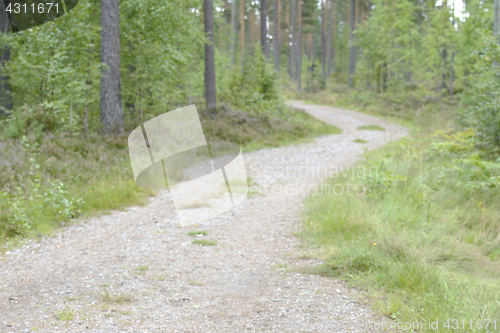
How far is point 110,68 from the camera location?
9.97 metres

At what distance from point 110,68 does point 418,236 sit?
807cm

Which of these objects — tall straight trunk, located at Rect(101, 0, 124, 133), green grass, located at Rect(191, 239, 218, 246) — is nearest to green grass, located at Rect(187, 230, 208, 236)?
green grass, located at Rect(191, 239, 218, 246)

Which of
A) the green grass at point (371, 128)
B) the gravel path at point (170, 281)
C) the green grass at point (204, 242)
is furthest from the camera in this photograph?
the green grass at point (371, 128)

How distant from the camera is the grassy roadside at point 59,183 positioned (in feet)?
18.4

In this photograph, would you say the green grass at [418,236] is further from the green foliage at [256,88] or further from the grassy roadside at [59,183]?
the green foliage at [256,88]

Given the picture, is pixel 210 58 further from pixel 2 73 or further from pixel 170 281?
pixel 170 281

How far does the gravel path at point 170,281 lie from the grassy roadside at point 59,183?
→ 32cm

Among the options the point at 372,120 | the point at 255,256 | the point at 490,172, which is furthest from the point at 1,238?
the point at 372,120

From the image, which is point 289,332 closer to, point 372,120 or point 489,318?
point 489,318

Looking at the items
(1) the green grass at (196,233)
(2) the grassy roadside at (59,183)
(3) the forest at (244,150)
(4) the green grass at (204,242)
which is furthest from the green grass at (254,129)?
(4) the green grass at (204,242)

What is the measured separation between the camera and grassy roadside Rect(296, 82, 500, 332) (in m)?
3.53

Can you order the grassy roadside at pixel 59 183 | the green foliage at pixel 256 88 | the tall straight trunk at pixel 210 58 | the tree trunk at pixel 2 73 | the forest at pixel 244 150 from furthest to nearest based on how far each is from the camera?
the green foliage at pixel 256 88 → the tall straight trunk at pixel 210 58 → the tree trunk at pixel 2 73 → the grassy roadside at pixel 59 183 → the forest at pixel 244 150

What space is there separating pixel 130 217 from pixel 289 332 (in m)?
4.06

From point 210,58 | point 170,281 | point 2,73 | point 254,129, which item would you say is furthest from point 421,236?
point 210,58
